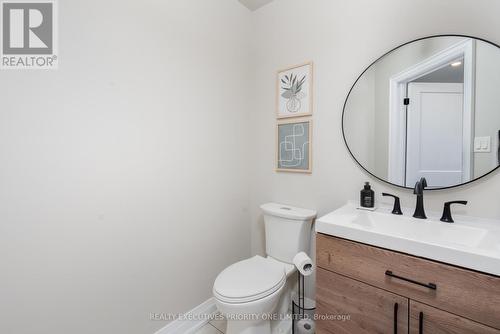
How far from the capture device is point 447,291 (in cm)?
82

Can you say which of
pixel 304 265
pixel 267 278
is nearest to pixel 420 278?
pixel 304 265

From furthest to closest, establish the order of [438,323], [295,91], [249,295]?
1. [295,91]
2. [249,295]
3. [438,323]

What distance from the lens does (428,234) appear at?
41.8 inches

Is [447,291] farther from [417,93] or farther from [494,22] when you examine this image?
[494,22]

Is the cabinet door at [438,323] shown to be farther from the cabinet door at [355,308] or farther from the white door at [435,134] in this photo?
the white door at [435,134]

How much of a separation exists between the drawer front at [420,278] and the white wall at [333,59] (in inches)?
20.5

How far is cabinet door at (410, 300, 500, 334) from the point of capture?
2.54 feet

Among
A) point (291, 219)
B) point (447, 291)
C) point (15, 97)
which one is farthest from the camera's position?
point (291, 219)

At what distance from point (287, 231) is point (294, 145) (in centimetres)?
67

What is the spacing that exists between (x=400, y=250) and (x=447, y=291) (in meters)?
0.19

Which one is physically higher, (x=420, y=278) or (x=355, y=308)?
(x=420, y=278)

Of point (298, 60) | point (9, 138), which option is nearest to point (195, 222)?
point (9, 138)

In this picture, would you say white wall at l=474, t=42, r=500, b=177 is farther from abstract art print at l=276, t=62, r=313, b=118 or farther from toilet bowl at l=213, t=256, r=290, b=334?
toilet bowl at l=213, t=256, r=290, b=334

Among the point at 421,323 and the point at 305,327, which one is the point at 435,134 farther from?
the point at 305,327
